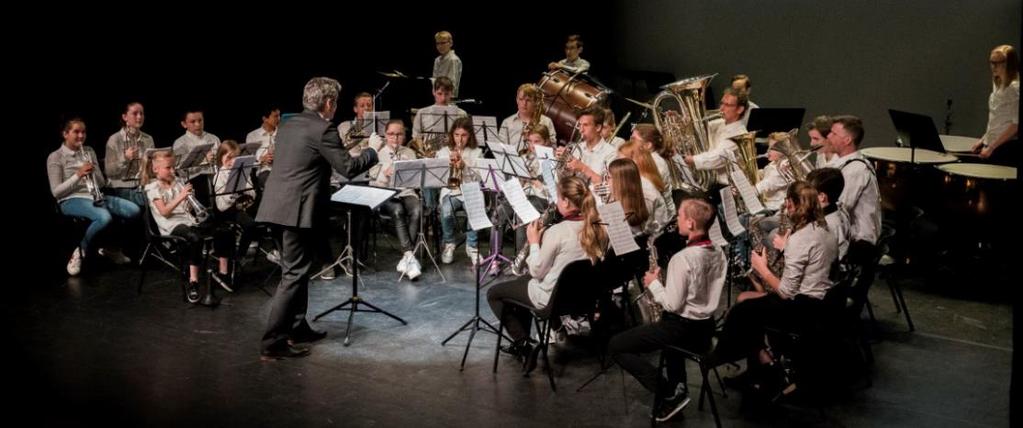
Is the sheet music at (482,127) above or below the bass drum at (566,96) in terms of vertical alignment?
below

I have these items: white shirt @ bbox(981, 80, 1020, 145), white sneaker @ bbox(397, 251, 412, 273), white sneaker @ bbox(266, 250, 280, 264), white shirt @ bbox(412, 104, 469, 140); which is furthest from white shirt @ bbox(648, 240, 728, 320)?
white shirt @ bbox(981, 80, 1020, 145)

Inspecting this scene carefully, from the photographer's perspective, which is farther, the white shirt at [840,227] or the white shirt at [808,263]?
the white shirt at [840,227]

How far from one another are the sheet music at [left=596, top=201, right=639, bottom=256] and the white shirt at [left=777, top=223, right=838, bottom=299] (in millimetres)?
923

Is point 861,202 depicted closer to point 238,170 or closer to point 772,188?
point 772,188

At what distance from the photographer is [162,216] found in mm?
6918

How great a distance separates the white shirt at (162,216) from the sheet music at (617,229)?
3.73 meters

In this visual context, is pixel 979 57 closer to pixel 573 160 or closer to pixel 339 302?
pixel 573 160

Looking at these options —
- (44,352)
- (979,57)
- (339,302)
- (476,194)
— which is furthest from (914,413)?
(979,57)

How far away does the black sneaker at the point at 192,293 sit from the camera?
6.66m

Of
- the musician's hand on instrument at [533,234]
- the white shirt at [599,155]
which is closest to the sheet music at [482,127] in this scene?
the white shirt at [599,155]

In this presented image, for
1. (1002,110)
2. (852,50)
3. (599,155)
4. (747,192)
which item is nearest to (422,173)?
(599,155)

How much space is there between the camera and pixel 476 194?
5.53m

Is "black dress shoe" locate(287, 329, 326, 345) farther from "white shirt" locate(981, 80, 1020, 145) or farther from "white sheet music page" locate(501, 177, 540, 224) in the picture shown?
"white shirt" locate(981, 80, 1020, 145)

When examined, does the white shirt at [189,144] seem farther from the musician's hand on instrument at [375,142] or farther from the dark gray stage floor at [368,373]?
the dark gray stage floor at [368,373]
